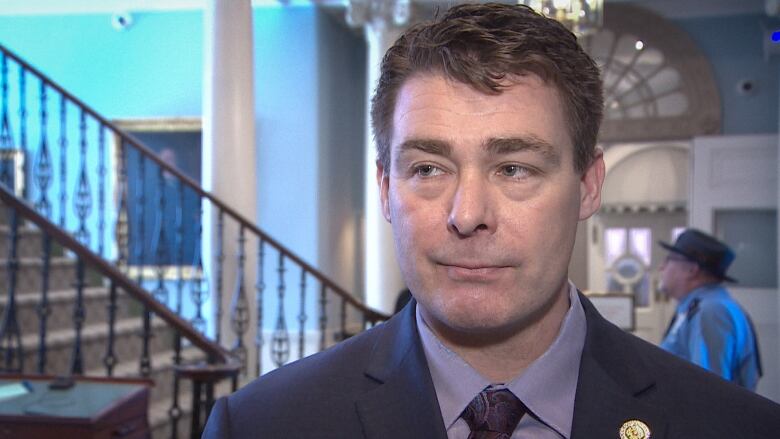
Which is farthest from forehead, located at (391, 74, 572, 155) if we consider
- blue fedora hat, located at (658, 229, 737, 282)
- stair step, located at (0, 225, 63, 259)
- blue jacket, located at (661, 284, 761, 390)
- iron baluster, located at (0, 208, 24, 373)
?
stair step, located at (0, 225, 63, 259)

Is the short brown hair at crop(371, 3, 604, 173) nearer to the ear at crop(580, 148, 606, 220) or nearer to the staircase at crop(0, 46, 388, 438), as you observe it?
the ear at crop(580, 148, 606, 220)

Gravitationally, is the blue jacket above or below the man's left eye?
below

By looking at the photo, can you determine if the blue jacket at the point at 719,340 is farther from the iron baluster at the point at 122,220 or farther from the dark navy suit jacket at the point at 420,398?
the iron baluster at the point at 122,220

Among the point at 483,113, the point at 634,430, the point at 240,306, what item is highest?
the point at 483,113

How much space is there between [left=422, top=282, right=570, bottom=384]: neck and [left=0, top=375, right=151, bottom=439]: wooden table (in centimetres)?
163

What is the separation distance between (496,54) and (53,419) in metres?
1.93

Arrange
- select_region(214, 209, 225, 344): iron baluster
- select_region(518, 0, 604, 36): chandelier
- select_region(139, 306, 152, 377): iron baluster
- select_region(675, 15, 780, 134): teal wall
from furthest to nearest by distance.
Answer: select_region(675, 15, 780, 134): teal wall, select_region(214, 209, 225, 344): iron baluster, select_region(139, 306, 152, 377): iron baluster, select_region(518, 0, 604, 36): chandelier

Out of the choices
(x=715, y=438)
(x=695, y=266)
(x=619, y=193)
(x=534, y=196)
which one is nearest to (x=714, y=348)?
(x=695, y=266)

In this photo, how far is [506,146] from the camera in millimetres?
993

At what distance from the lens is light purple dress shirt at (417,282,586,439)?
42.3 inches

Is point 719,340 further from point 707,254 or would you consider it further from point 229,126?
point 229,126

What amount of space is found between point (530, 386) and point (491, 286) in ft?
0.59

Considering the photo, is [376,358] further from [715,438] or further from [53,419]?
[53,419]

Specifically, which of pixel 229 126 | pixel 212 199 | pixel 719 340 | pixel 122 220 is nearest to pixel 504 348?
pixel 719 340
